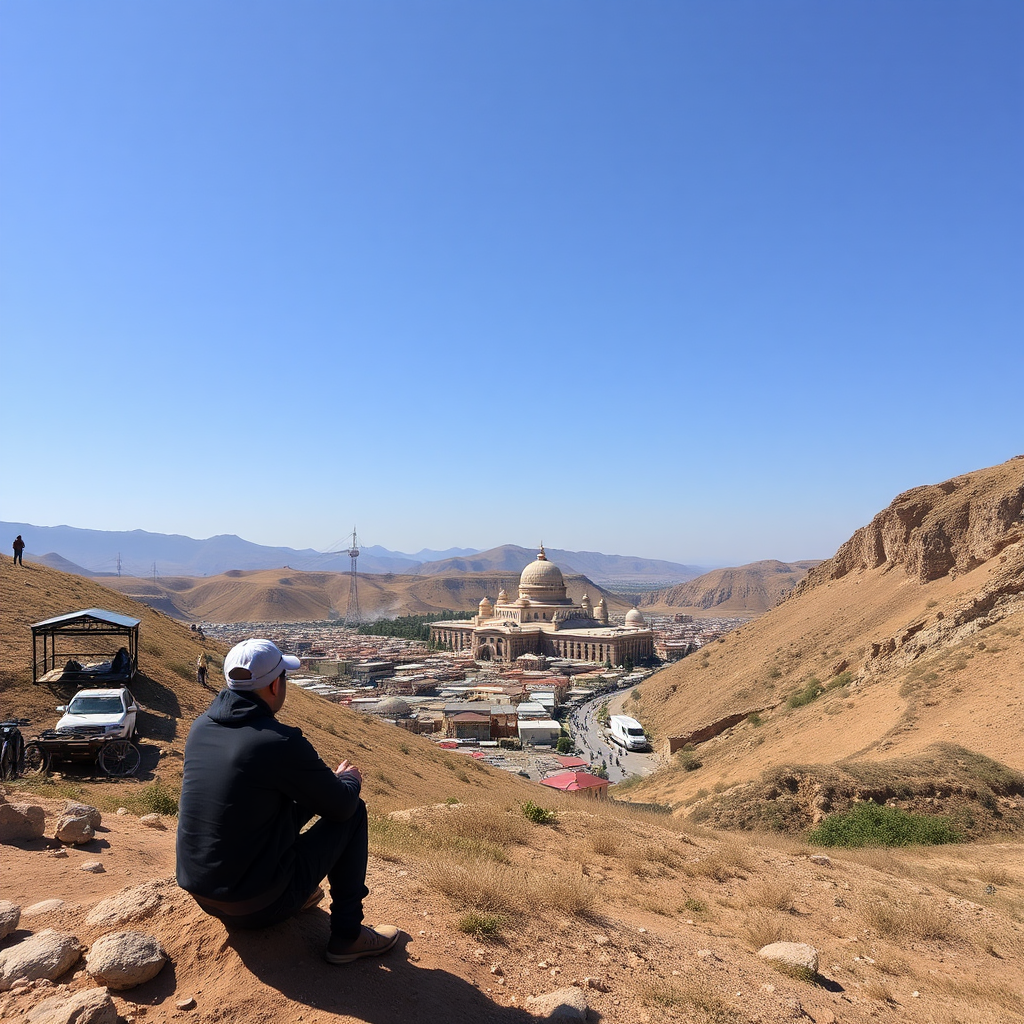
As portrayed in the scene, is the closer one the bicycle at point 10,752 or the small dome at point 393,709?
the bicycle at point 10,752

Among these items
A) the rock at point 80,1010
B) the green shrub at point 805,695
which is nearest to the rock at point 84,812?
the rock at point 80,1010

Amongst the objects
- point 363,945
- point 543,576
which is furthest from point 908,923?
point 543,576

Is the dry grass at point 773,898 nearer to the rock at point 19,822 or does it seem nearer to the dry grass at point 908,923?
the dry grass at point 908,923

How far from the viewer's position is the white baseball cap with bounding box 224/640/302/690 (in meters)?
3.16

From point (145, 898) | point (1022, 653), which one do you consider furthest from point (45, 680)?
point (1022, 653)

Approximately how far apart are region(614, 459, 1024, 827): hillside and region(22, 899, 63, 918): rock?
11595 mm

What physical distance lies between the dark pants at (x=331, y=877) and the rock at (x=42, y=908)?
50.6 inches

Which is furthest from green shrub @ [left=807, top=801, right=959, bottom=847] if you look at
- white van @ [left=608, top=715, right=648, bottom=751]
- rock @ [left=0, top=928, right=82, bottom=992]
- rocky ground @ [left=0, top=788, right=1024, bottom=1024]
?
white van @ [left=608, top=715, right=648, bottom=751]

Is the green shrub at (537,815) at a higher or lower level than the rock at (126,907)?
lower

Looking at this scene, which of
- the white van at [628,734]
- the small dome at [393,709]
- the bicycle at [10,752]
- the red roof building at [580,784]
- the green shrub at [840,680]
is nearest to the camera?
the bicycle at [10,752]

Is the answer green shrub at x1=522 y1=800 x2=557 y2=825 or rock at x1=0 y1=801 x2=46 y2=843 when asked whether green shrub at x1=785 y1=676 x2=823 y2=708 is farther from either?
rock at x1=0 y1=801 x2=46 y2=843

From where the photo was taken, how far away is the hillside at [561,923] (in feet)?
10.1

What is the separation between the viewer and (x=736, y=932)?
5.35 m

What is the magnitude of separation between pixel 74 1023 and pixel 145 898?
871 mm
